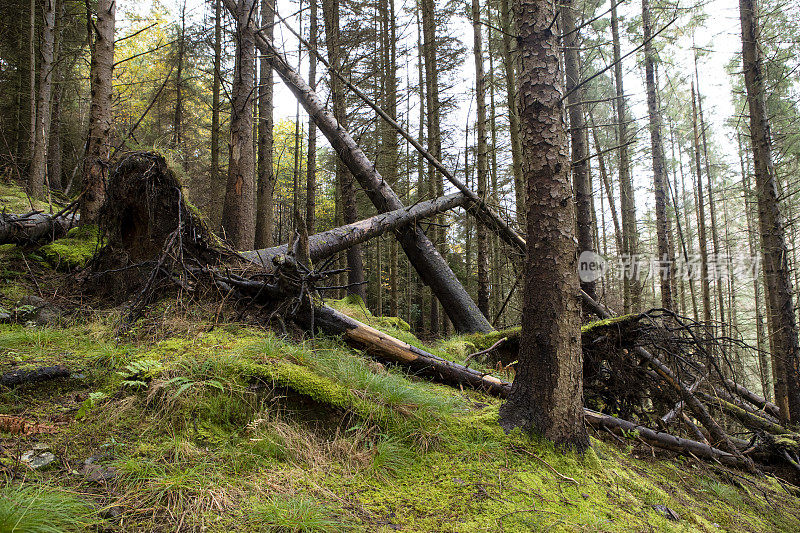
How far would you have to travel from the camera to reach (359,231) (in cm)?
606

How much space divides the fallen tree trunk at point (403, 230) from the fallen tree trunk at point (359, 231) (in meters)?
0.38

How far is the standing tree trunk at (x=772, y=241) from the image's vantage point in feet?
18.2

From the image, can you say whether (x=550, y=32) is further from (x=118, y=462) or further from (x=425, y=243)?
(x=425, y=243)

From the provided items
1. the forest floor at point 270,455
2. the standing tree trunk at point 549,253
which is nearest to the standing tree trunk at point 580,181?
the standing tree trunk at point 549,253

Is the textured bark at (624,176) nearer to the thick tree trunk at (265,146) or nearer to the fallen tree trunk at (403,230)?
the fallen tree trunk at (403,230)

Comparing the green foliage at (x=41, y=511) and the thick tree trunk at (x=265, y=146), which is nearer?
the green foliage at (x=41, y=511)

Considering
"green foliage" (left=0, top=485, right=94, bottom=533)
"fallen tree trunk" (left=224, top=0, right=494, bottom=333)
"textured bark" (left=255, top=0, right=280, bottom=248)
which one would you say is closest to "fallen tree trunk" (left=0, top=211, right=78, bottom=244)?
"textured bark" (left=255, top=0, right=280, bottom=248)

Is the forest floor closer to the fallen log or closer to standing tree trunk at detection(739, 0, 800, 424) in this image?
the fallen log

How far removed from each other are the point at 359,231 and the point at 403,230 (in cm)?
128

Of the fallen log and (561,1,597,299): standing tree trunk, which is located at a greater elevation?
(561,1,597,299): standing tree trunk

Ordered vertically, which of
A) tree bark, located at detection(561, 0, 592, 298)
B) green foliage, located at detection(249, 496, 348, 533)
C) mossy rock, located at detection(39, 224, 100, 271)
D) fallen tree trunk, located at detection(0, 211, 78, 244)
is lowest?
green foliage, located at detection(249, 496, 348, 533)

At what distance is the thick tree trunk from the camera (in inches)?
327

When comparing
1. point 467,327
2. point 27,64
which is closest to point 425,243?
point 467,327

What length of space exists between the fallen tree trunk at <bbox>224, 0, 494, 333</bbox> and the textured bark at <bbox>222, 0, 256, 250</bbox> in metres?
0.54
